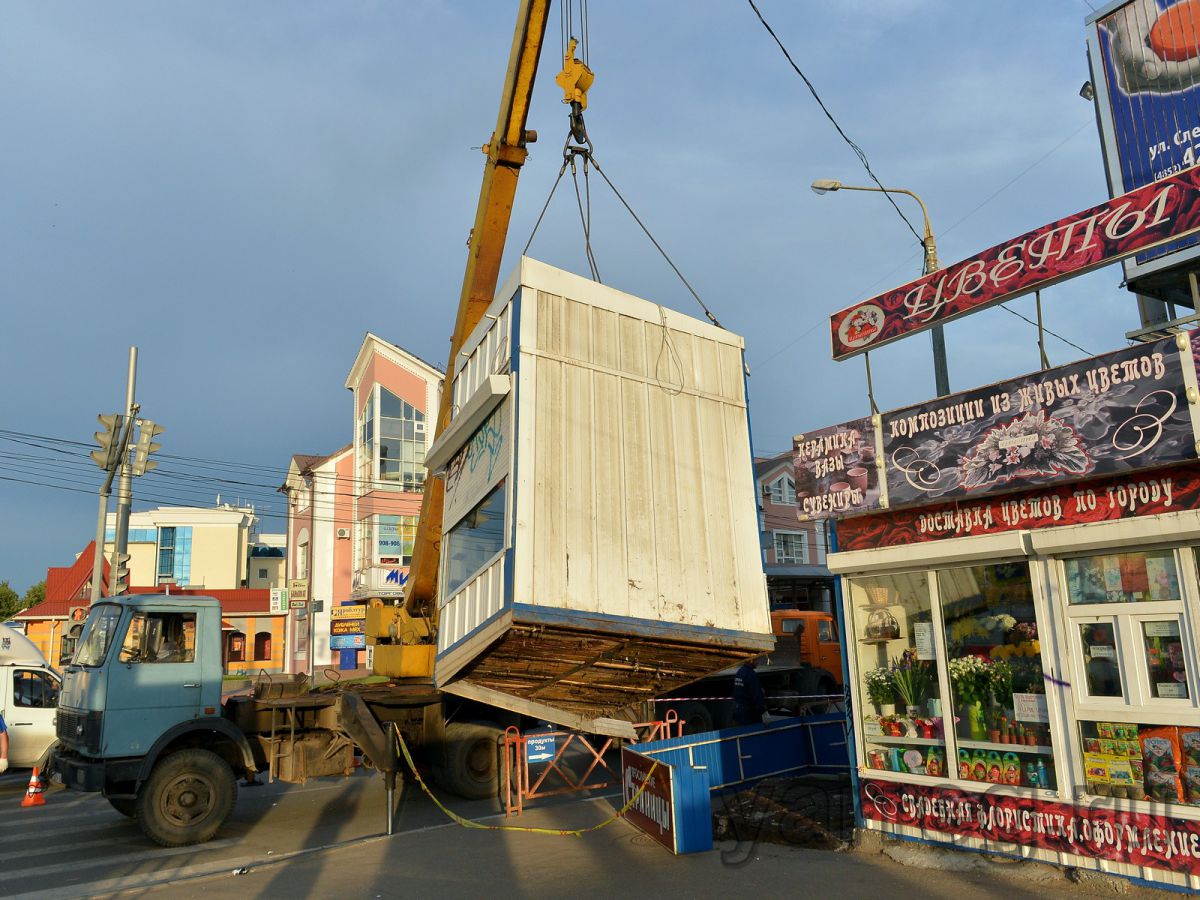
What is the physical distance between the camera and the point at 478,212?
42.0ft

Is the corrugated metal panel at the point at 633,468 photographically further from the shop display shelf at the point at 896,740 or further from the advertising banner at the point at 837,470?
the shop display shelf at the point at 896,740

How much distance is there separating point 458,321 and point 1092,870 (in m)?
10.3

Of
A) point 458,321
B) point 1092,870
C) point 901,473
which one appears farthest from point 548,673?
point 458,321

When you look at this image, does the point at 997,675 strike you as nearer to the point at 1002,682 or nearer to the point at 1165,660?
the point at 1002,682

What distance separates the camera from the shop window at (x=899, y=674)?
8344 mm

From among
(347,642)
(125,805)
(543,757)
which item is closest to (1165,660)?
(543,757)

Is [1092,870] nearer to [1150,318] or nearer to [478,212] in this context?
[478,212]

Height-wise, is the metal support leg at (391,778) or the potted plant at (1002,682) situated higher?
the potted plant at (1002,682)

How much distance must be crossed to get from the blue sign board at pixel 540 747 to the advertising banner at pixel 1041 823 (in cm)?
411

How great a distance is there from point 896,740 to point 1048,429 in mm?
3436

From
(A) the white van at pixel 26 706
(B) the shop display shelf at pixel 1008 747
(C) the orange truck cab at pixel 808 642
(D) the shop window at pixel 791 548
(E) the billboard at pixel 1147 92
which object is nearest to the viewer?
(B) the shop display shelf at pixel 1008 747

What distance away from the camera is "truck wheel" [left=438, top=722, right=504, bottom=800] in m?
12.2

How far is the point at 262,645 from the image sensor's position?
41094 millimetres

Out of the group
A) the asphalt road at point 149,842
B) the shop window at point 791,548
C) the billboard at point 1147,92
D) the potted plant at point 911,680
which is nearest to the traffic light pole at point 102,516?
the asphalt road at point 149,842
